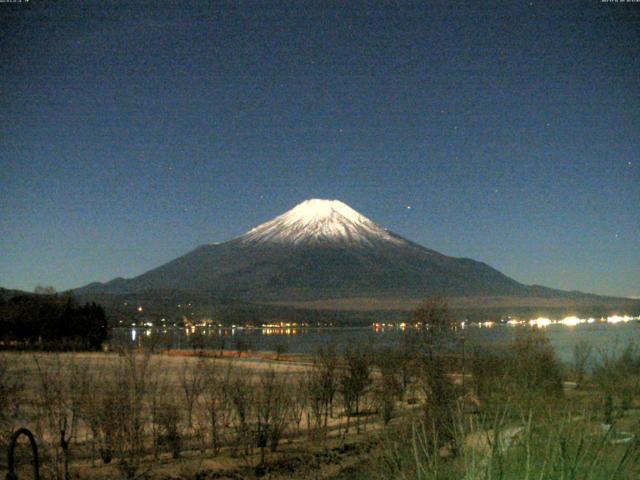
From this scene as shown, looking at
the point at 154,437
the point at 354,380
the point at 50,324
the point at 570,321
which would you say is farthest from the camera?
the point at 570,321

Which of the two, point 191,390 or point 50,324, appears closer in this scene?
point 191,390

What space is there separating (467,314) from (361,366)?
456 ft

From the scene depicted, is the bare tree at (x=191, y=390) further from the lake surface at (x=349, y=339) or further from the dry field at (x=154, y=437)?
the lake surface at (x=349, y=339)

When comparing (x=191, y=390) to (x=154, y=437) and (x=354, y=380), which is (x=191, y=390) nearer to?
(x=354, y=380)

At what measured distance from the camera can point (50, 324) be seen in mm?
56375

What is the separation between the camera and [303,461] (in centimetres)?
1602

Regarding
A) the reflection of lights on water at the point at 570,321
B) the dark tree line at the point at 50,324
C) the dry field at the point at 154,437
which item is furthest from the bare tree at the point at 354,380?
the reflection of lights on water at the point at 570,321

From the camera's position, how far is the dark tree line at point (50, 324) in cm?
5491

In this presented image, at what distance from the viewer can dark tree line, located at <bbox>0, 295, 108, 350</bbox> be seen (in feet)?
180

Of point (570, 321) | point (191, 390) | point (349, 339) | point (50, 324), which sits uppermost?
point (50, 324)

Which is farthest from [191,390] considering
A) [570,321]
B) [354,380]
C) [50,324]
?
[570,321]

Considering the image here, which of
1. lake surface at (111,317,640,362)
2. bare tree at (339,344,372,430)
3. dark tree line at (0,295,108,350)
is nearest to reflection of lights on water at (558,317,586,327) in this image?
lake surface at (111,317,640,362)

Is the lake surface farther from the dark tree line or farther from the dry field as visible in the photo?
the dry field

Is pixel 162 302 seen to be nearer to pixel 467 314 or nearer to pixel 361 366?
pixel 467 314
